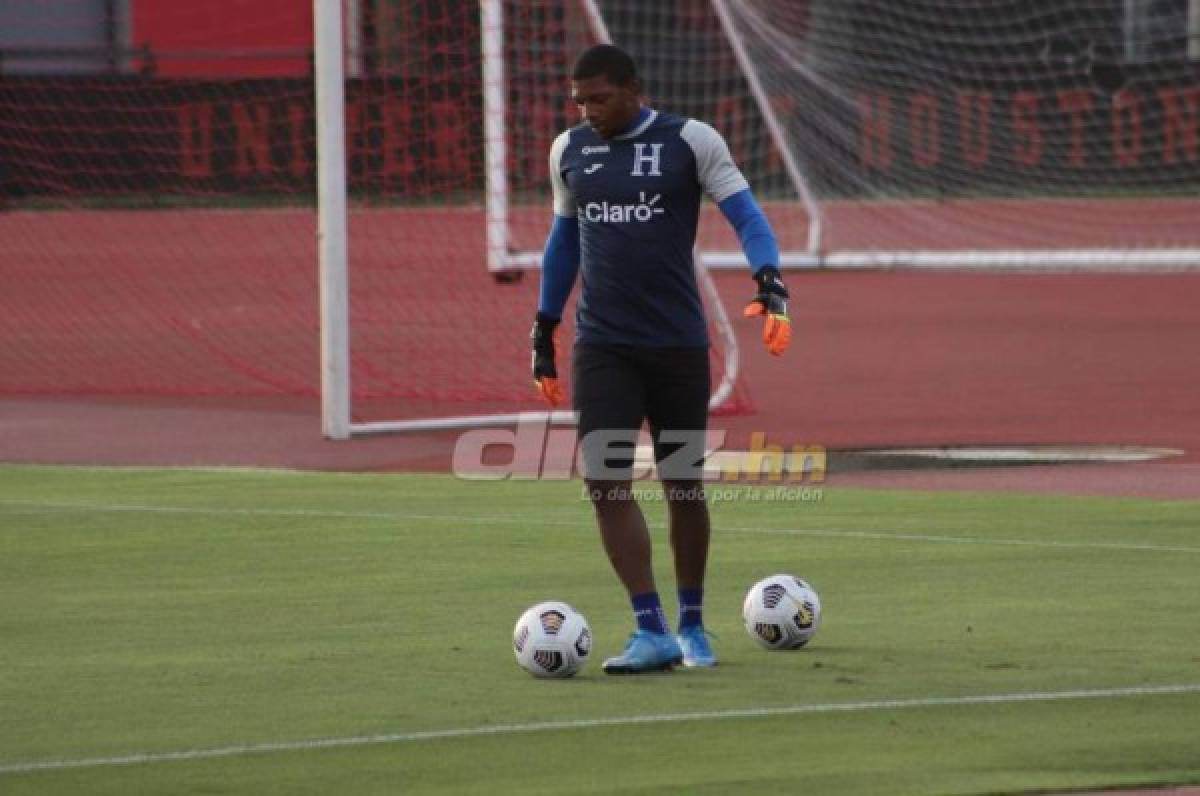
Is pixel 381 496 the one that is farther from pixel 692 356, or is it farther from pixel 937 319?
pixel 937 319

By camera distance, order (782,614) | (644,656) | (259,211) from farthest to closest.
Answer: (259,211), (782,614), (644,656)

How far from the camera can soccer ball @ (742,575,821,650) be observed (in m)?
9.70

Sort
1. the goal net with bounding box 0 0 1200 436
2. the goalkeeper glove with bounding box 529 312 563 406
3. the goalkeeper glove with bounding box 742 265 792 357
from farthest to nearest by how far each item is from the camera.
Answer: the goal net with bounding box 0 0 1200 436
the goalkeeper glove with bounding box 529 312 563 406
the goalkeeper glove with bounding box 742 265 792 357

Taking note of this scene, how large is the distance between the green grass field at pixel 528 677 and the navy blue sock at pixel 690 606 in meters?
0.22

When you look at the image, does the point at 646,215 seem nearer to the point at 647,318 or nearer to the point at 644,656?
the point at 647,318

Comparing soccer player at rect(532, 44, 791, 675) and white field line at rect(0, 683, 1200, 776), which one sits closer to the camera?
white field line at rect(0, 683, 1200, 776)

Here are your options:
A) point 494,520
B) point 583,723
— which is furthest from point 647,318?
point 494,520

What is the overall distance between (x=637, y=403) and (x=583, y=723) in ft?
4.80

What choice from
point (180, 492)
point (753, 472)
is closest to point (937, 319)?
point (753, 472)

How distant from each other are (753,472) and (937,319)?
1068 centimetres

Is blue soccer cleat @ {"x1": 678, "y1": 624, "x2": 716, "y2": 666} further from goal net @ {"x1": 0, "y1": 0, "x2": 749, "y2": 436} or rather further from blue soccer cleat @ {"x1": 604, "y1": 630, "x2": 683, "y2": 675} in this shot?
goal net @ {"x1": 0, "y1": 0, "x2": 749, "y2": 436}

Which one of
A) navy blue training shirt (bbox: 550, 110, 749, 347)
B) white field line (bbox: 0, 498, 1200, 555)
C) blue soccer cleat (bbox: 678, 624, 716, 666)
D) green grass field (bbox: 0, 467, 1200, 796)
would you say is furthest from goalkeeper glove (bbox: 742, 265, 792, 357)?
white field line (bbox: 0, 498, 1200, 555)

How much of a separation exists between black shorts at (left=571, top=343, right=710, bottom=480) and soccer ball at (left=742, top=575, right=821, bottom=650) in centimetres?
57

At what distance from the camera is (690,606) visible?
955cm
